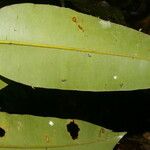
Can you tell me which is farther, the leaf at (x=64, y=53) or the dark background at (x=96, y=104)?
the dark background at (x=96, y=104)

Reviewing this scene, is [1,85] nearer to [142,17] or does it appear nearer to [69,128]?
[69,128]

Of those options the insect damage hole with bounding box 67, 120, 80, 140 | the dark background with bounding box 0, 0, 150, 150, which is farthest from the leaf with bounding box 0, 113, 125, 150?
the dark background with bounding box 0, 0, 150, 150

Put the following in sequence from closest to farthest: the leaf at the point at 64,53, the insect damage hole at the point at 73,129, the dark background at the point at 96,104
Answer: the leaf at the point at 64,53 → the insect damage hole at the point at 73,129 → the dark background at the point at 96,104

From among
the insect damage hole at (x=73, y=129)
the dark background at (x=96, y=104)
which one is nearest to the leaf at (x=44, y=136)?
the insect damage hole at (x=73, y=129)

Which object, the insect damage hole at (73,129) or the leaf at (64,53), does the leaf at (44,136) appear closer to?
the insect damage hole at (73,129)

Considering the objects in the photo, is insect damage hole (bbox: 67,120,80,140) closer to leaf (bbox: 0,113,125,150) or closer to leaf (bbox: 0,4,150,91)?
leaf (bbox: 0,113,125,150)

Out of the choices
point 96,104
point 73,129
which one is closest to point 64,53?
point 73,129

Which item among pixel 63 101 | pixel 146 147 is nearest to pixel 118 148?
pixel 146 147
